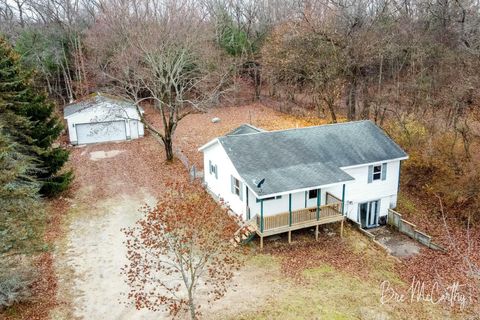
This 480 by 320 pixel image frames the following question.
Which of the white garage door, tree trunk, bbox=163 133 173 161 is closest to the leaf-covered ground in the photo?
tree trunk, bbox=163 133 173 161

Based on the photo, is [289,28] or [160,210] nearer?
[160,210]

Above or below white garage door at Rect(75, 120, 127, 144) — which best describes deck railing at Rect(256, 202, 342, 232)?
below

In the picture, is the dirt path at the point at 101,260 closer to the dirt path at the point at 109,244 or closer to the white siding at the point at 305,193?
the dirt path at the point at 109,244

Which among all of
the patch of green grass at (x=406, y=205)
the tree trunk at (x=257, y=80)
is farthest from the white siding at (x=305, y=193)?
the tree trunk at (x=257, y=80)

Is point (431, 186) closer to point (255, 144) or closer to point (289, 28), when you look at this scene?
point (255, 144)

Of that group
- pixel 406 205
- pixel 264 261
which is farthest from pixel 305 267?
pixel 406 205

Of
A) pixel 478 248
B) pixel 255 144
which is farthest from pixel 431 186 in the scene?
pixel 255 144

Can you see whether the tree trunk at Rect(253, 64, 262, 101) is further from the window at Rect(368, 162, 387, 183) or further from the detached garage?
the window at Rect(368, 162, 387, 183)

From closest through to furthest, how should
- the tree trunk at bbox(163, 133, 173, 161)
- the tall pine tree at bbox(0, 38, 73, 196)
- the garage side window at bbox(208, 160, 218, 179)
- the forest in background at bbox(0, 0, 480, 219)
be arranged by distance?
the tall pine tree at bbox(0, 38, 73, 196)
the garage side window at bbox(208, 160, 218, 179)
the forest in background at bbox(0, 0, 480, 219)
the tree trunk at bbox(163, 133, 173, 161)
